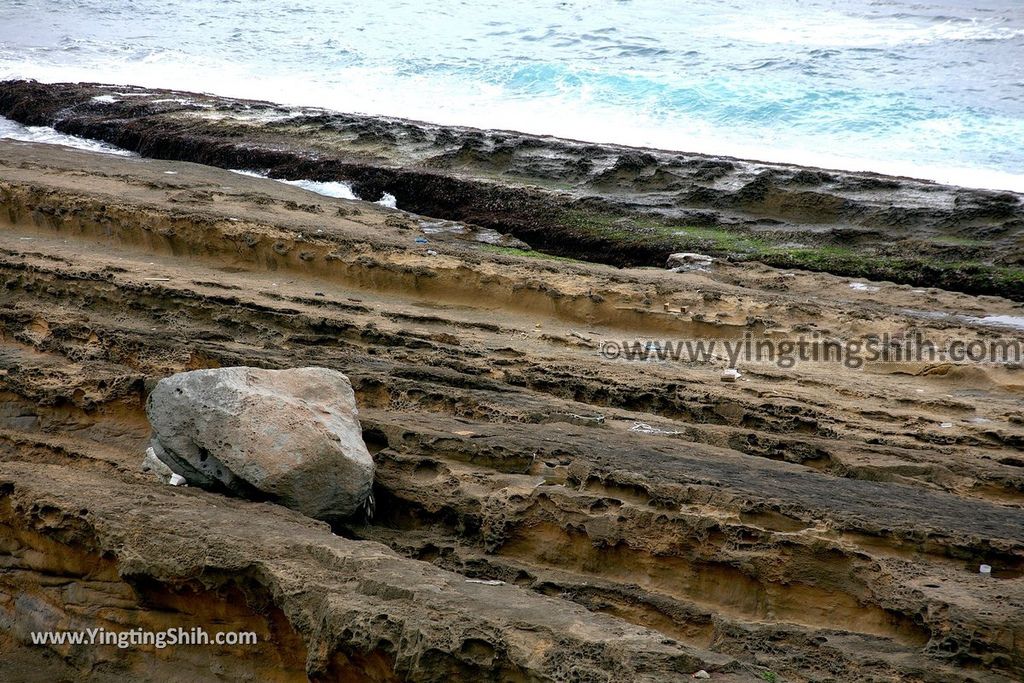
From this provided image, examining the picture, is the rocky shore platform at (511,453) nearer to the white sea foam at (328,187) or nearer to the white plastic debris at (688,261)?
the white plastic debris at (688,261)

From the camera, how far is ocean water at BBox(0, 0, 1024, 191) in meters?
17.0

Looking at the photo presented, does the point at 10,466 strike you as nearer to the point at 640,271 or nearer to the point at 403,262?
the point at 403,262

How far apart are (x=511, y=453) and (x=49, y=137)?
12213 millimetres

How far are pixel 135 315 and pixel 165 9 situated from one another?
77.9ft

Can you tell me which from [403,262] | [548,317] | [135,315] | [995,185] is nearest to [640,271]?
[548,317]

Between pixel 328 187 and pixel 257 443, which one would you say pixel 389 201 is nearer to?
pixel 328 187

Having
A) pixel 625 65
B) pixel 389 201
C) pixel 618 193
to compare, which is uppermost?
pixel 625 65

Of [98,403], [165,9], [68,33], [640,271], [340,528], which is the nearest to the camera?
[340,528]

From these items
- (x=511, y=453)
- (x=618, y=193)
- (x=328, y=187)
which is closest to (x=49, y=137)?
(x=328, y=187)

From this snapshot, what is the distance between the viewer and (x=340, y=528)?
4.59 meters

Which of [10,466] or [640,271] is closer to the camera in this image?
[10,466]

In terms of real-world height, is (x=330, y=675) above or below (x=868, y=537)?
below

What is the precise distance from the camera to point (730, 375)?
634 centimetres

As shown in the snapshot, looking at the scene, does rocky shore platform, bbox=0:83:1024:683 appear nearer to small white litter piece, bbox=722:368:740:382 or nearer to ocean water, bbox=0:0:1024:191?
small white litter piece, bbox=722:368:740:382
